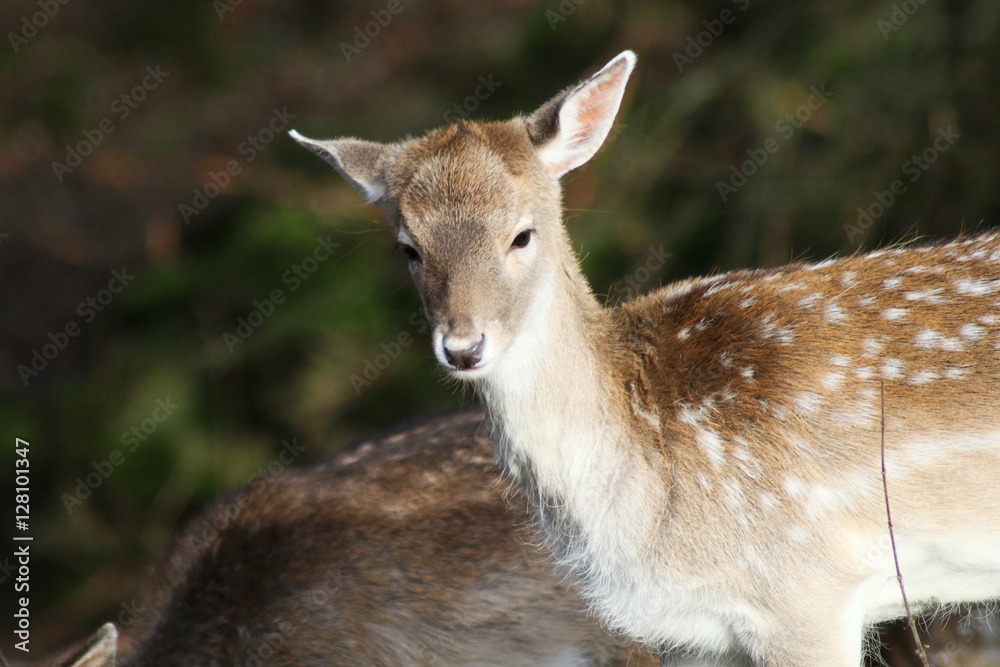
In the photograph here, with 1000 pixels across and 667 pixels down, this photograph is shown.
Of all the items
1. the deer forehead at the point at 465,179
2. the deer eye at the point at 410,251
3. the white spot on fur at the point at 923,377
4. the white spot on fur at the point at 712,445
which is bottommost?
the white spot on fur at the point at 712,445

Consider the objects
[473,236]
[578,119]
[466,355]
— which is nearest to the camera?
[466,355]

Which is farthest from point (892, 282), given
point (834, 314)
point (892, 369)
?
point (892, 369)

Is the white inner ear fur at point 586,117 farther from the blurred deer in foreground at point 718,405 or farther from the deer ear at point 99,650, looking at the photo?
the deer ear at point 99,650

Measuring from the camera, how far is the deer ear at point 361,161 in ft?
12.4

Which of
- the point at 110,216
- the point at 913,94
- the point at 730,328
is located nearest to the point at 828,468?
the point at 730,328

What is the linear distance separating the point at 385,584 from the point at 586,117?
82.9 inches

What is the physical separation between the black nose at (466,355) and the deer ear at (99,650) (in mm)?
1658

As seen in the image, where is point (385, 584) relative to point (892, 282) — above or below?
below

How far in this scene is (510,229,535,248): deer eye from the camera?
3.46 metres

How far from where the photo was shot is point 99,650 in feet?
12.7

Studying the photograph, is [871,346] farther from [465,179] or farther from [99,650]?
[99,650]

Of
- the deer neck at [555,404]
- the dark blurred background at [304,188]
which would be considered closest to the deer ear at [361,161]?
the deer neck at [555,404]

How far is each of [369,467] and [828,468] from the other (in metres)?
2.43

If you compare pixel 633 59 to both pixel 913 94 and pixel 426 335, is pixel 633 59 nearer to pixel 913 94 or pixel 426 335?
pixel 913 94
